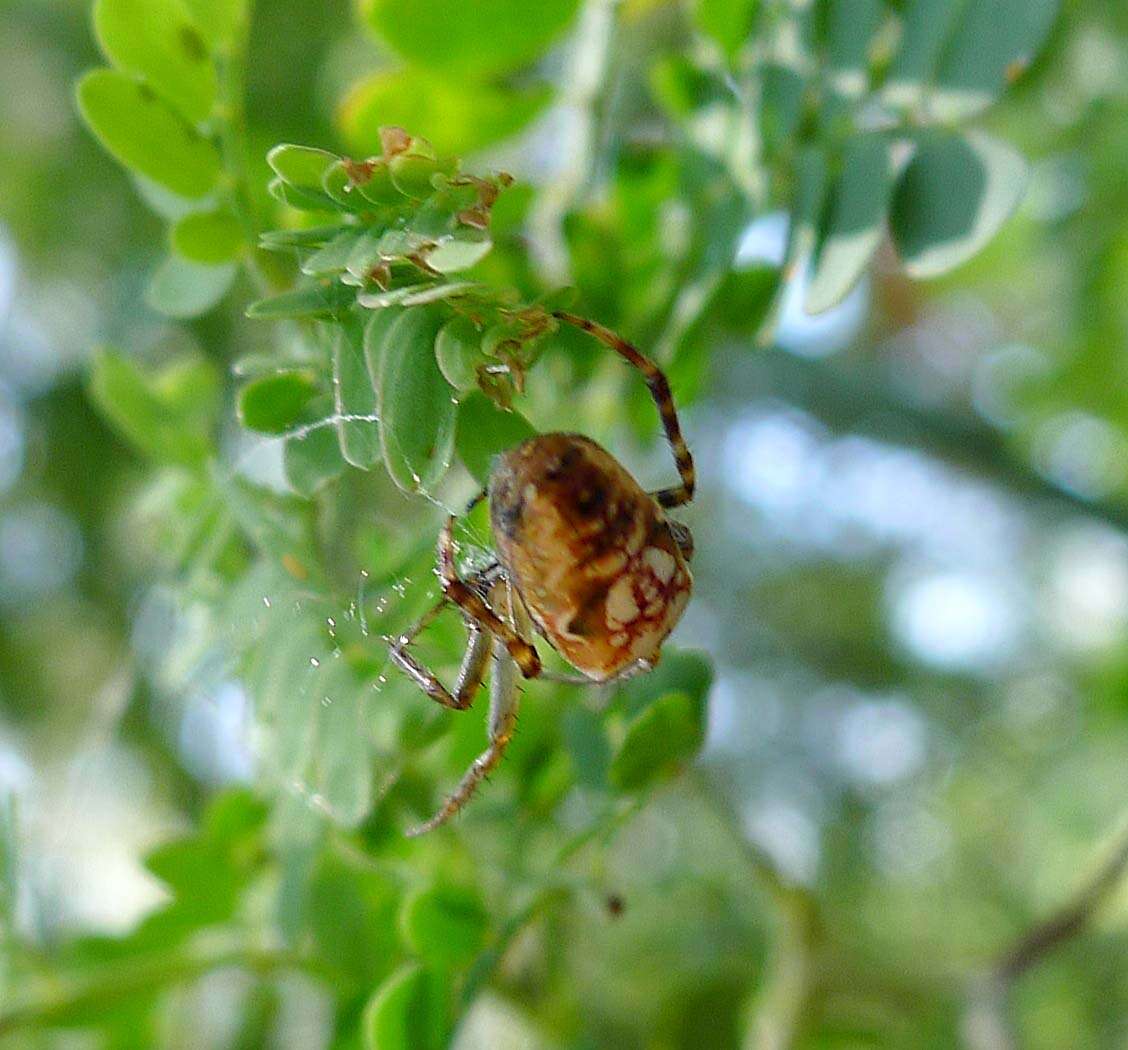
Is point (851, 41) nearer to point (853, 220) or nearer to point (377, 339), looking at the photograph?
point (853, 220)

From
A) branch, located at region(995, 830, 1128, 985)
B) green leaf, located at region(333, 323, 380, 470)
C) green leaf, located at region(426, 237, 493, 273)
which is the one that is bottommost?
branch, located at region(995, 830, 1128, 985)

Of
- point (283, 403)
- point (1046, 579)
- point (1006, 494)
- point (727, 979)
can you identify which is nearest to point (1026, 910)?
point (1046, 579)

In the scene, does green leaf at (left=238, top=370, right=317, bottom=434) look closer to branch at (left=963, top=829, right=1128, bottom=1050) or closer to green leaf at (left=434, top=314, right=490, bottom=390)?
green leaf at (left=434, top=314, right=490, bottom=390)

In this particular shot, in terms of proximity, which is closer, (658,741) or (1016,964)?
(658,741)

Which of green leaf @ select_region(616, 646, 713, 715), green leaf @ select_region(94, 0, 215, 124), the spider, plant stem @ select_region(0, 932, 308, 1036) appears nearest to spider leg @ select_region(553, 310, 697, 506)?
the spider

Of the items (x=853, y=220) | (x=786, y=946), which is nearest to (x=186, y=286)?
(x=853, y=220)

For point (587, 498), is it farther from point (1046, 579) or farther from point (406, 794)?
point (1046, 579)

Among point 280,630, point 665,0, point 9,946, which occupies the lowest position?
point 9,946
